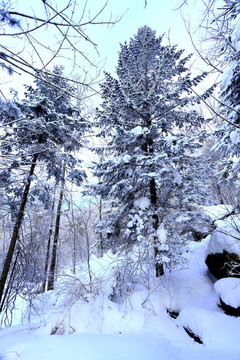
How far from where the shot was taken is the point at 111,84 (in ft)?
19.5

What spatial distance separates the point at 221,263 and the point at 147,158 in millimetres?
3874

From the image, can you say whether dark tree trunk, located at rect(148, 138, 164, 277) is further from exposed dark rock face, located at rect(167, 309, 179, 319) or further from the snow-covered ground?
exposed dark rock face, located at rect(167, 309, 179, 319)

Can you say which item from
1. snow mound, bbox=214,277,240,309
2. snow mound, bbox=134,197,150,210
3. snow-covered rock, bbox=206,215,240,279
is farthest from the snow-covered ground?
snow mound, bbox=134,197,150,210

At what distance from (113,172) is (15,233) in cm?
356

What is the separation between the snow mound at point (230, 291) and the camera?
12.5ft

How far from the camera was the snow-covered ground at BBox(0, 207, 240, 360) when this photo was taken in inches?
108

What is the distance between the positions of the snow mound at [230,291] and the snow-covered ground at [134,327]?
0.30m

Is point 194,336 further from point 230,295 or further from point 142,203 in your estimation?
point 142,203

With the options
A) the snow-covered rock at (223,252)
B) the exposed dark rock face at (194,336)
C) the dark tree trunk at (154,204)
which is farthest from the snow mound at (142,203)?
the exposed dark rock face at (194,336)

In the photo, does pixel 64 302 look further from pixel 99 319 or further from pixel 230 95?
pixel 230 95

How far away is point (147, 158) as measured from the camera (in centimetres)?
541

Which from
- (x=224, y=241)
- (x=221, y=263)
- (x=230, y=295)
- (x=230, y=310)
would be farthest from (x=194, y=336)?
(x=224, y=241)

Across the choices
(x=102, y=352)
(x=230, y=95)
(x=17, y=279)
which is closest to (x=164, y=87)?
(x=230, y=95)

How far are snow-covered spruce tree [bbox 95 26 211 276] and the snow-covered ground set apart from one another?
1.00m
